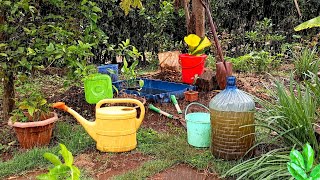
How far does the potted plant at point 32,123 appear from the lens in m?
3.14

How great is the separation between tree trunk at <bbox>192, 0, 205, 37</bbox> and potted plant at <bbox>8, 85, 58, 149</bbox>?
2.84 m

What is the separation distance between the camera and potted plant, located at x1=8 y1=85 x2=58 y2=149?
314 centimetres

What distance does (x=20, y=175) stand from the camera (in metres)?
2.73

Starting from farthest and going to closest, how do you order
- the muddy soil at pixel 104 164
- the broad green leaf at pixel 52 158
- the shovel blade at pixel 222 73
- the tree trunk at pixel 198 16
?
the tree trunk at pixel 198 16 → the shovel blade at pixel 222 73 → the muddy soil at pixel 104 164 → the broad green leaf at pixel 52 158

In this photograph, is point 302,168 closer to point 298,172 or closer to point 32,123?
point 298,172

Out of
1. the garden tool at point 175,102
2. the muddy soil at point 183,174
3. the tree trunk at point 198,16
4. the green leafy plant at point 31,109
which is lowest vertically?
the muddy soil at point 183,174

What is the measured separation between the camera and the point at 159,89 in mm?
4996

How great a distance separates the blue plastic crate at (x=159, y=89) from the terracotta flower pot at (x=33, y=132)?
4.32 ft

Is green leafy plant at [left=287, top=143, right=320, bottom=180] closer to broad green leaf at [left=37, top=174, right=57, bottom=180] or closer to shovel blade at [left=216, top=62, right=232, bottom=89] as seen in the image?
broad green leaf at [left=37, top=174, right=57, bottom=180]

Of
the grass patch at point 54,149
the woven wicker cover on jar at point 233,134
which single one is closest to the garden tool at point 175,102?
the grass patch at point 54,149

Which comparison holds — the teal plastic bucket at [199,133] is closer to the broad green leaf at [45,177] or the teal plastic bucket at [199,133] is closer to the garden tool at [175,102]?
the garden tool at [175,102]

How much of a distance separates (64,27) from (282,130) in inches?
79.9

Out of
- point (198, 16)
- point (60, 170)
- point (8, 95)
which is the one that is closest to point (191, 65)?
point (198, 16)

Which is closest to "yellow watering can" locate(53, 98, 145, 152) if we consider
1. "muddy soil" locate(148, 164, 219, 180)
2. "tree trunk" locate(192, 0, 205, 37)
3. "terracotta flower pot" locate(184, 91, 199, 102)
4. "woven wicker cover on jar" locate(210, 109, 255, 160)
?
"muddy soil" locate(148, 164, 219, 180)
